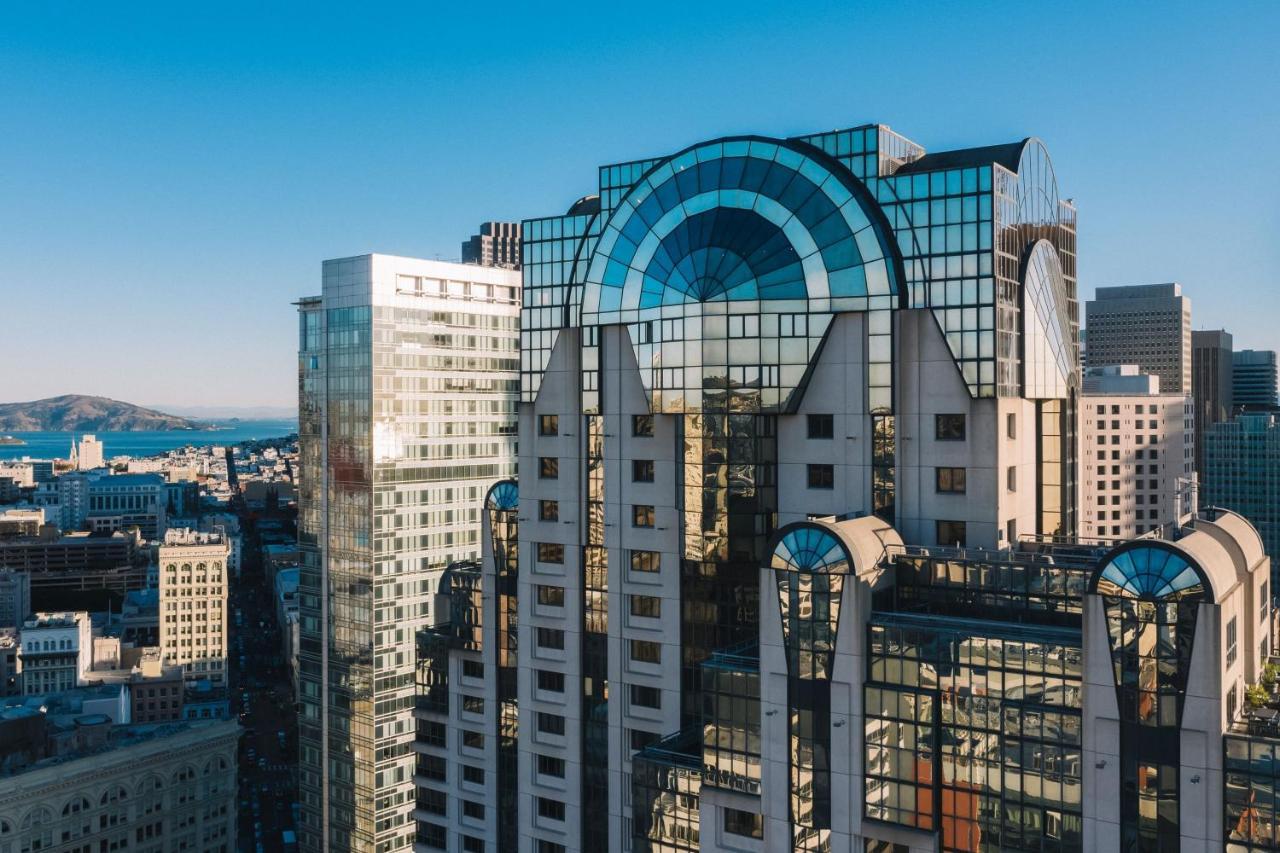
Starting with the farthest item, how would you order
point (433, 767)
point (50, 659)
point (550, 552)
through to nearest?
point (50, 659) < point (433, 767) < point (550, 552)

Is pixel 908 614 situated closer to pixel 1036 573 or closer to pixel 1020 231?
pixel 1036 573

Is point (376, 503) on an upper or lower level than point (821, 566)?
lower

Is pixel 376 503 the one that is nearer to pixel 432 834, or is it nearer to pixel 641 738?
pixel 432 834

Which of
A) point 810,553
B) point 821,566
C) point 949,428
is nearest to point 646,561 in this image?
Result: point 810,553

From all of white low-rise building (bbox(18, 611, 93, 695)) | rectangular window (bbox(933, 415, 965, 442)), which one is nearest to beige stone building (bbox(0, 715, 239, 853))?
white low-rise building (bbox(18, 611, 93, 695))

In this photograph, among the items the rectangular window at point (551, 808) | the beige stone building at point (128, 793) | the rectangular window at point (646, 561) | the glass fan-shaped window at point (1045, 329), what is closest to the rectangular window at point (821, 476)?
the rectangular window at point (646, 561)

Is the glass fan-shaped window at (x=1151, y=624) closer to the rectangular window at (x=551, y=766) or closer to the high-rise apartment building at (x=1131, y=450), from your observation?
the rectangular window at (x=551, y=766)
